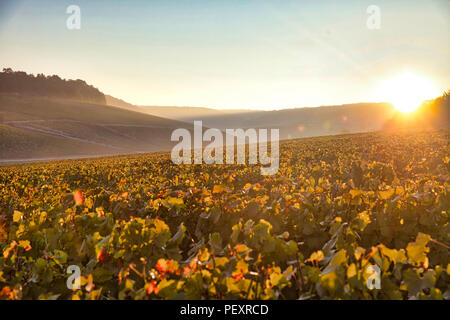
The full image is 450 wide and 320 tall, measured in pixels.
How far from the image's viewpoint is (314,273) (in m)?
1.80

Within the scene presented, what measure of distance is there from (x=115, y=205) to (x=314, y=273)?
10.9ft

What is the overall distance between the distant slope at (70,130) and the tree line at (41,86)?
800 inches

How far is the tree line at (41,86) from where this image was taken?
112 m

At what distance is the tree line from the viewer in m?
112

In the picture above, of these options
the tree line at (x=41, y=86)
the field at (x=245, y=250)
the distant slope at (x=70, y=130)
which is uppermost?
the tree line at (x=41, y=86)

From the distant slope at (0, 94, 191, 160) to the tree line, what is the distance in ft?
66.7

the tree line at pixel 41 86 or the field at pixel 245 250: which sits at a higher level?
the tree line at pixel 41 86
